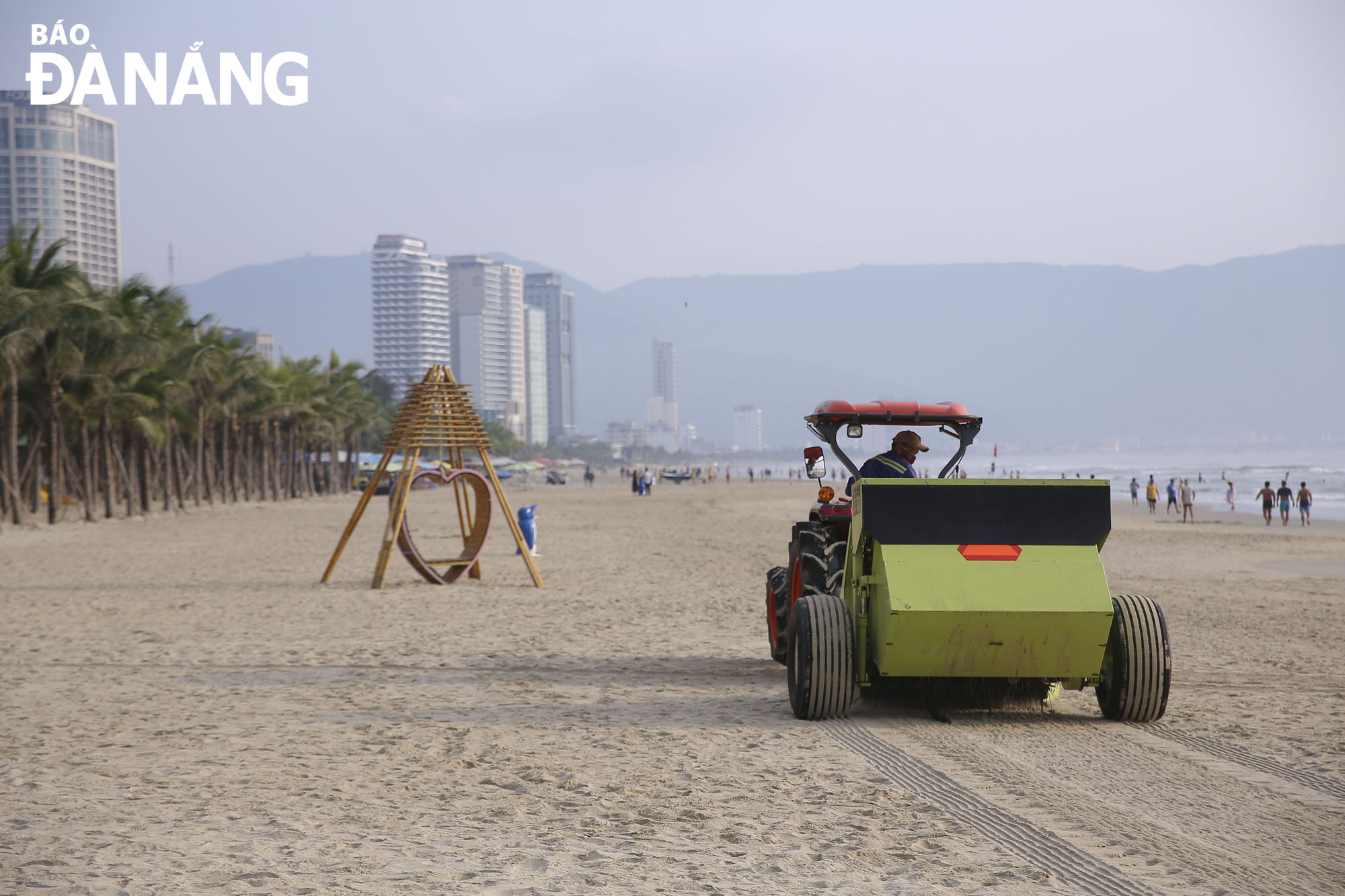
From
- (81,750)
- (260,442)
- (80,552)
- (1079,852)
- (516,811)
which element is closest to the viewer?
(1079,852)

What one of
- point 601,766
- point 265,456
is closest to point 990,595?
point 601,766

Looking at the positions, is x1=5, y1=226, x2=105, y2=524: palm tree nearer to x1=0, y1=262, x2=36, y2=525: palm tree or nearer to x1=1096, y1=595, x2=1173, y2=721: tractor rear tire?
x1=0, y1=262, x2=36, y2=525: palm tree

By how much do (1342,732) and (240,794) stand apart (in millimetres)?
6377

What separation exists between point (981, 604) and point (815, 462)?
→ 193cm

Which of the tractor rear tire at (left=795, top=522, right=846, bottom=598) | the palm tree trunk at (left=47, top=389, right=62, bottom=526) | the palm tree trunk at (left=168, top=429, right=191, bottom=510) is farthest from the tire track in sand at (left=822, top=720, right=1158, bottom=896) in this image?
the palm tree trunk at (left=168, top=429, right=191, bottom=510)

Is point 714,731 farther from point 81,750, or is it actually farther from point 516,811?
point 81,750

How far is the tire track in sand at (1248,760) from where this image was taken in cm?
547

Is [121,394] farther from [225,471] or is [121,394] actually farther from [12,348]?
[225,471]

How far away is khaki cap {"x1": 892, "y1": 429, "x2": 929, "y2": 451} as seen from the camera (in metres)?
7.84

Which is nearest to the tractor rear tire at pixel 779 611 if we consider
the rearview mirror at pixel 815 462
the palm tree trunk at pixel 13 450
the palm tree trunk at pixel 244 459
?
the rearview mirror at pixel 815 462

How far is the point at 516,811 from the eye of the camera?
526 cm

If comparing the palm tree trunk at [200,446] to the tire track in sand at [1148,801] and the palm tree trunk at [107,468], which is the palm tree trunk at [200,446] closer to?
the palm tree trunk at [107,468]

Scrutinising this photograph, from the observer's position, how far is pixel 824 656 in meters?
6.87

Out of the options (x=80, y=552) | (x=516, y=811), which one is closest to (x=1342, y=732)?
(x=516, y=811)
